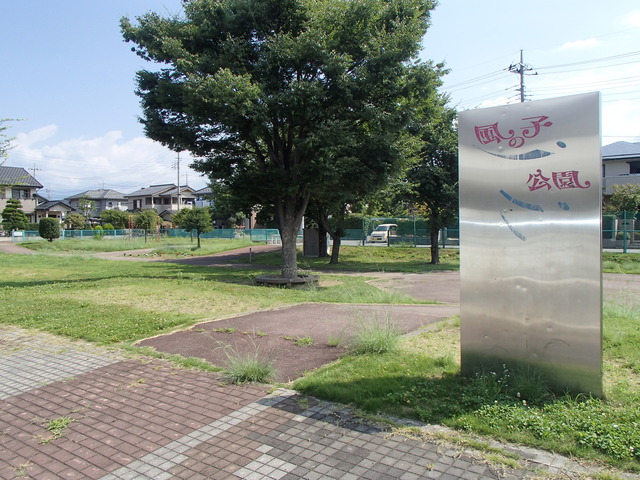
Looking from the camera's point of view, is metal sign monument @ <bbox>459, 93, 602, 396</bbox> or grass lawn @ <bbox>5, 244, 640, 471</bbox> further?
metal sign monument @ <bbox>459, 93, 602, 396</bbox>

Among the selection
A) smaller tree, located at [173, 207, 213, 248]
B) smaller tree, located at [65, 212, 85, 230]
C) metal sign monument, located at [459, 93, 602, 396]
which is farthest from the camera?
smaller tree, located at [65, 212, 85, 230]

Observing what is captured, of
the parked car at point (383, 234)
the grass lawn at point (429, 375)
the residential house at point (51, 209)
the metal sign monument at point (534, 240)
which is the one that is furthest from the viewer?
the residential house at point (51, 209)

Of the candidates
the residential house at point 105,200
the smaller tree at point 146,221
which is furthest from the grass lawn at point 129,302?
the residential house at point 105,200

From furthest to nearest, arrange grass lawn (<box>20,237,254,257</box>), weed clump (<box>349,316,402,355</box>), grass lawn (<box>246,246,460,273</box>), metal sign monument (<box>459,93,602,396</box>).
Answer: grass lawn (<box>20,237,254,257</box>)
grass lawn (<box>246,246,460,273</box>)
weed clump (<box>349,316,402,355</box>)
metal sign monument (<box>459,93,602,396</box>)

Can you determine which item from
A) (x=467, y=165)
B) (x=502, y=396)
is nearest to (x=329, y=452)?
(x=502, y=396)

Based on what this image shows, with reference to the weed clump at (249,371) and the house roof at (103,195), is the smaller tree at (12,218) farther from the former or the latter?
the weed clump at (249,371)

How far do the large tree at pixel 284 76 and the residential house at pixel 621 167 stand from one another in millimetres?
29309

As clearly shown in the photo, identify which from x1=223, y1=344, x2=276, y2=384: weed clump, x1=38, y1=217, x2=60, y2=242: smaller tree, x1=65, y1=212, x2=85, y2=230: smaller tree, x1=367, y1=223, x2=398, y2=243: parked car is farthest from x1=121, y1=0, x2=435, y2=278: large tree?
x1=65, y1=212, x2=85, y2=230: smaller tree

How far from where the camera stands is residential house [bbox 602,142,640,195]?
1483 inches

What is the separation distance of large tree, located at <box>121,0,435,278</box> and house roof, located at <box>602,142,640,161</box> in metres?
29.6

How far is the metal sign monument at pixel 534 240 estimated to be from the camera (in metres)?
4.35

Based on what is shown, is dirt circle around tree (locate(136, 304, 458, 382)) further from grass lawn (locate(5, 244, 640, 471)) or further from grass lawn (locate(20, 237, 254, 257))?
grass lawn (locate(20, 237, 254, 257))

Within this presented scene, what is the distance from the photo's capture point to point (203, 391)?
5074 millimetres

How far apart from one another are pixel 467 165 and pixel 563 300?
156 centimetres
